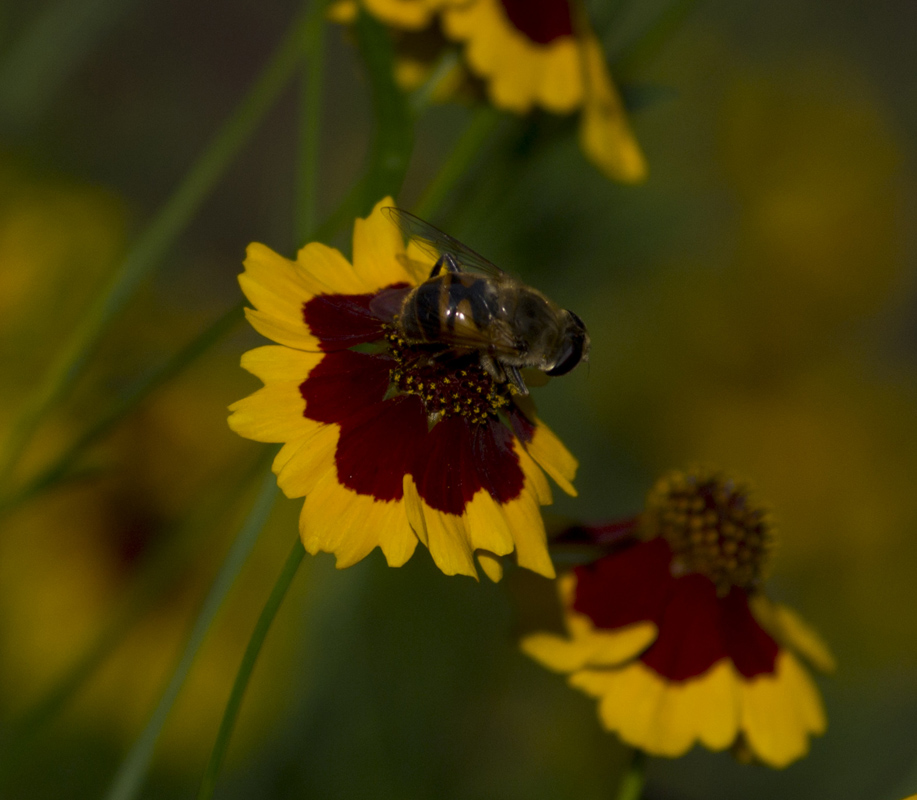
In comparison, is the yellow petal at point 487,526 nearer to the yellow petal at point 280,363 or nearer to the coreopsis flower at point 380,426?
the coreopsis flower at point 380,426

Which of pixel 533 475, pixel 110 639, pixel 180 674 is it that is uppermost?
pixel 533 475

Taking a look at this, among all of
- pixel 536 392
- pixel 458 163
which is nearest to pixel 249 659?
pixel 458 163

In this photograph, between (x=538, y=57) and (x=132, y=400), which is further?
(x=538, y=57)

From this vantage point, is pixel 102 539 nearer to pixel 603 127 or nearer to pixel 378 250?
pixel 378 250

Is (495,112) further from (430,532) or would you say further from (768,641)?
(768,641)

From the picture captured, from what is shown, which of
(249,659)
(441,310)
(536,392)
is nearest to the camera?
(249,659)

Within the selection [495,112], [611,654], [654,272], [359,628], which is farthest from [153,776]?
[654,272]

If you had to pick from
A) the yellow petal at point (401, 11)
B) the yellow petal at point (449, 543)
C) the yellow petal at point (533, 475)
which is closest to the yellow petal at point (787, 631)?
the yellow petal at point (533, 475)
